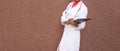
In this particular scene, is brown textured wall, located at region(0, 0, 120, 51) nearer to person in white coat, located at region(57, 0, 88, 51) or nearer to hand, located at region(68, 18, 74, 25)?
person in white coat, located at region(57, 0, 88, 51)

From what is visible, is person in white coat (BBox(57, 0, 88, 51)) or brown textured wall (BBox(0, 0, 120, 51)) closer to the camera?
person in white coat (BBox(57, 0, 88, 51))

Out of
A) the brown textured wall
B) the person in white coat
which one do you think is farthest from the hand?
the brown textured wall

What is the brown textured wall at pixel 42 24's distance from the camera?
179 inches

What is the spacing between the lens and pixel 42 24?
15.2 ft

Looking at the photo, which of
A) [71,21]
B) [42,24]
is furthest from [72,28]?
[42,24]

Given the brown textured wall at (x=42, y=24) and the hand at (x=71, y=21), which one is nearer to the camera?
the hand at (x=71, y=21)

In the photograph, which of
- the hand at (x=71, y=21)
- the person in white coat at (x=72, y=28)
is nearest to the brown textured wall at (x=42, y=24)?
the person in white coat at (x=72, y=28)

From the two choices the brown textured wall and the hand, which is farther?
the brown textured wall

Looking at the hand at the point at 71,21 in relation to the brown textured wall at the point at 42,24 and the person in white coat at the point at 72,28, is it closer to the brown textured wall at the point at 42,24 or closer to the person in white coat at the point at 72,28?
the person in white coat at the point at 72,28

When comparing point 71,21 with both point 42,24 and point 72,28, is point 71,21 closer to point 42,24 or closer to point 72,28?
point 72,28

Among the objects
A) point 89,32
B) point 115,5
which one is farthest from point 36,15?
point 115,5

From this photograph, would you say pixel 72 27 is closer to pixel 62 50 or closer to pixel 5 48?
pixel 62 50

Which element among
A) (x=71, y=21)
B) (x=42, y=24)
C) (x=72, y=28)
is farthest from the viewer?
(x=42, y=24)

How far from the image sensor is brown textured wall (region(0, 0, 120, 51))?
4.54 metres
